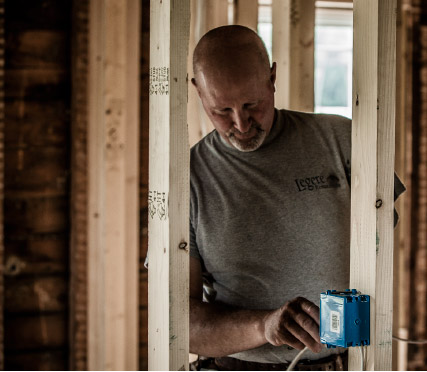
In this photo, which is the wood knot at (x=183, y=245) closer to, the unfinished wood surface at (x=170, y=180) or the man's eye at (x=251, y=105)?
the unfinished wood surface at (x=170, y=180)

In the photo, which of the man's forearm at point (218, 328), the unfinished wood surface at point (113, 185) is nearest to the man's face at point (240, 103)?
the man's forearm at point (218, 328)

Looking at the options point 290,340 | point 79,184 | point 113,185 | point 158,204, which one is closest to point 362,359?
point 290,340

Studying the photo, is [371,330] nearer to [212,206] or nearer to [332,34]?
[212,206]

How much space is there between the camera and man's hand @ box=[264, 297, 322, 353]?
1.13 metres

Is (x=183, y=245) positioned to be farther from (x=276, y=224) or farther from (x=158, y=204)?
(x=276, y=224)

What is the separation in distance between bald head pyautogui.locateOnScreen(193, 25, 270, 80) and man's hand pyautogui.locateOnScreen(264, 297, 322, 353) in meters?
0.66

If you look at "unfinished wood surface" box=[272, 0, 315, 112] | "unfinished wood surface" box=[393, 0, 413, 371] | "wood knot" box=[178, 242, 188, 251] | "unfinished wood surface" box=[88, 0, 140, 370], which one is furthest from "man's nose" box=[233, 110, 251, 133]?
"unfinished wood surface" box=[393, 0, 413, 371]

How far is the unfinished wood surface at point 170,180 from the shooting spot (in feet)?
3.23

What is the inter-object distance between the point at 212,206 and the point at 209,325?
34cm

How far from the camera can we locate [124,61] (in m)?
2.68

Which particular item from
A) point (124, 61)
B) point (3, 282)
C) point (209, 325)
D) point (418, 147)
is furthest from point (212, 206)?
point (418, 147)

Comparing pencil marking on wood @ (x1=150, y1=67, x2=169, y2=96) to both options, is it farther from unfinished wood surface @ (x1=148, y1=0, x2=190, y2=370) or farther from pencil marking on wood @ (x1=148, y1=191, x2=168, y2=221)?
pencil marking on wood @ (x1=148, y1=191, x2=168, y2=221)

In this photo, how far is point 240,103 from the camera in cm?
158

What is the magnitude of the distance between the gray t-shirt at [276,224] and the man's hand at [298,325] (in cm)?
44
